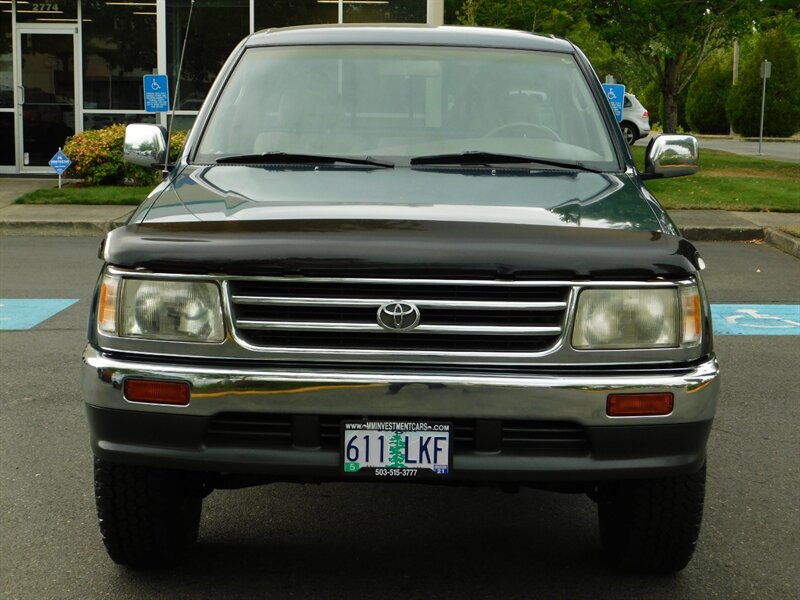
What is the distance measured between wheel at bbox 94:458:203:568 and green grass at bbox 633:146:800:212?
11185 millimetres

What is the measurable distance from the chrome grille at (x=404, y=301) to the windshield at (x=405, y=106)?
1124mm

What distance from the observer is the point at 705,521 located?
15.4ft

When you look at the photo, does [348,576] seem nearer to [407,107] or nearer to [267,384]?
[267,384]

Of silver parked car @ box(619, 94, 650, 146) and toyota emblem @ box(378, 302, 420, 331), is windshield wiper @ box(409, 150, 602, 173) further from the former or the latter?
silver parked car @ box(619, 94, 650, 146)

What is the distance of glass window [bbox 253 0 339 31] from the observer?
20.8m

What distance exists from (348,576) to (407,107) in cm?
183

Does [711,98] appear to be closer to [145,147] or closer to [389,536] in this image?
[145,147]

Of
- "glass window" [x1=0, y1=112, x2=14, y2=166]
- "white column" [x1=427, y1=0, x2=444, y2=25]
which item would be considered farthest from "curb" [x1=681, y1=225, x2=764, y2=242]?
"glass window" [x1=0, y1=112, x2=14, y2=166]

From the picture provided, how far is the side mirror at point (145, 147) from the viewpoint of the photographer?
512 cm

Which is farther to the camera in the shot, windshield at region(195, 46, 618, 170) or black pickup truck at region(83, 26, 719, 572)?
windshield at region(195, 46, 618, 170)

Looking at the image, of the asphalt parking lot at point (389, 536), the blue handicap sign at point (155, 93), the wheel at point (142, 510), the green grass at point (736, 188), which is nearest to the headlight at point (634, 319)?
the asphalt parking lot at point (389, 536)

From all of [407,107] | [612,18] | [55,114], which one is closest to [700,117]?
[612,18]

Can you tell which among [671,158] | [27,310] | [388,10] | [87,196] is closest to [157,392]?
[671,158]

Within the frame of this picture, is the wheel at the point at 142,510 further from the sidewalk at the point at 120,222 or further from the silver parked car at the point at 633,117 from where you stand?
the silver parked car at the point at 633,117
